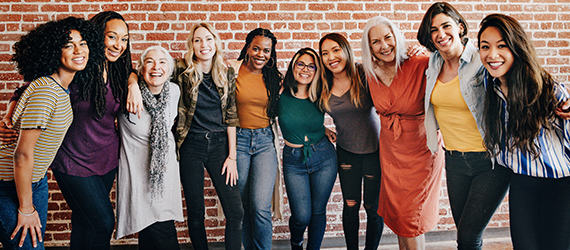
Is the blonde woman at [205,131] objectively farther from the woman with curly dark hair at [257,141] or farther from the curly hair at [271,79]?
the curly hair at [271,79]

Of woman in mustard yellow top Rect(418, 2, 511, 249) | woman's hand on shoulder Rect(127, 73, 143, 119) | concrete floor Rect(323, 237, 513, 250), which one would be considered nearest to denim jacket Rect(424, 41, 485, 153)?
woman in mustard yellow top Rect(418, 2, 511, 249)

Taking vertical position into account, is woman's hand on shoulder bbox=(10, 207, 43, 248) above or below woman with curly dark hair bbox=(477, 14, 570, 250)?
below

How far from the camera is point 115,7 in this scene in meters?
2.54

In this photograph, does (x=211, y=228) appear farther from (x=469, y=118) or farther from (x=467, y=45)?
(x=467, y=45)

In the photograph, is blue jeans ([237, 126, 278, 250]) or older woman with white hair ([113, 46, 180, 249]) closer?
older woman with white hair ([113, 46, 180, 249])

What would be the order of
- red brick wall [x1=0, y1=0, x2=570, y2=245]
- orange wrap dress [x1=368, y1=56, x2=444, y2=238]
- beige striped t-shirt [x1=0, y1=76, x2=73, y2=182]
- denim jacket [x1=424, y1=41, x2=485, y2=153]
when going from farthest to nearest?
red brick wall [x1=0, y1=0, x2=570, y2=245] < orange wrap dress [x1=368, y1=56, x2=444, y2=238] < denim jacket [x1=424, y1=41, x2=485, y2=153] < beige striped t-shirt [x1=0, y1=76, x2=73, y2=182]

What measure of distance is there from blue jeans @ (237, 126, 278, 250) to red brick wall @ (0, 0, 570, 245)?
27.7 inches

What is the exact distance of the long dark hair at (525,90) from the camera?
1.44 metres

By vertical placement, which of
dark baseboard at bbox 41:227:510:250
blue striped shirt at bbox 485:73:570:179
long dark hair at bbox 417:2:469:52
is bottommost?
dark baseboard at bbox 41:227:510:250

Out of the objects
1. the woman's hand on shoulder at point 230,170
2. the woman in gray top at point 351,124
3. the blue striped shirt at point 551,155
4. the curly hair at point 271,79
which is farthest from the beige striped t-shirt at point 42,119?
the blue striped shirt at point 551,155

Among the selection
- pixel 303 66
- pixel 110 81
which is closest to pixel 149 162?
pixel 110 81

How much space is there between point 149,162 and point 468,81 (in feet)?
6.10

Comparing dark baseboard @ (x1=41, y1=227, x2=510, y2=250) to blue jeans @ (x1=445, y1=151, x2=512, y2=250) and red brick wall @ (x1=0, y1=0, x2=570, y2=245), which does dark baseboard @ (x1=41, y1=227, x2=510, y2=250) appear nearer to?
red brick wall @ (x1=0, y1=0, x2=570, y2=245)

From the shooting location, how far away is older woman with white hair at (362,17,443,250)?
6.31 ft
